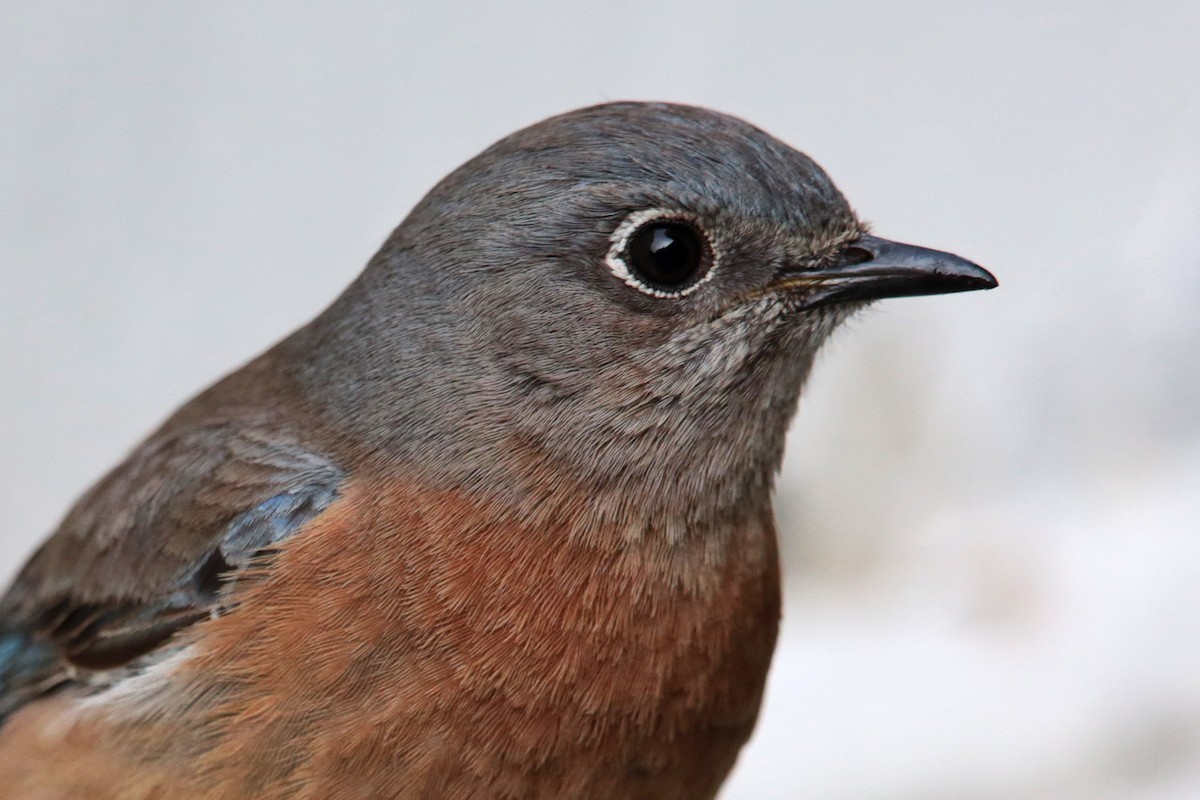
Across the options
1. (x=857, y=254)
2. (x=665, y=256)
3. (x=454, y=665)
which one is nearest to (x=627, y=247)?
(x=665, y=256)

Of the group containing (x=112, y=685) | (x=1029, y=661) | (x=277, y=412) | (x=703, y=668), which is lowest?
(x=1029, y=661)

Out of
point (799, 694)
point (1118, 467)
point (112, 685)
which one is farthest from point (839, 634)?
point (112, 685)

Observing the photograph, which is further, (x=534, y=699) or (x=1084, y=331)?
(x=1084, y=331)

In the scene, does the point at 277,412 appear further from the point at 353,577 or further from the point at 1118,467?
the point at 1118,467

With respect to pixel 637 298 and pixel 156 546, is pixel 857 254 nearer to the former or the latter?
pixel 637 298

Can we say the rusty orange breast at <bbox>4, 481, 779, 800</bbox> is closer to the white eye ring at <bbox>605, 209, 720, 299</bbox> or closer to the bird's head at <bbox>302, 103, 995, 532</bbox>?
the bird's head at <bbox>302, 103, 995, 532</bbox>

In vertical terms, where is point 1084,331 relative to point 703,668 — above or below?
below

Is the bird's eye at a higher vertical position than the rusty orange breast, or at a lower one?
higher

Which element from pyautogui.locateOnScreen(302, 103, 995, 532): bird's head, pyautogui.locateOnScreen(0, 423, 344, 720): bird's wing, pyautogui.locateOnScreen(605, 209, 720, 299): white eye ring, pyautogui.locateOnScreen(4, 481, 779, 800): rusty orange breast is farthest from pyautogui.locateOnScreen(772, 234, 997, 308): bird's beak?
pyautogui.locateOnScreen(0, 423, 344, 720): bird's wing
